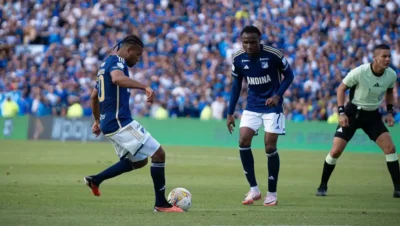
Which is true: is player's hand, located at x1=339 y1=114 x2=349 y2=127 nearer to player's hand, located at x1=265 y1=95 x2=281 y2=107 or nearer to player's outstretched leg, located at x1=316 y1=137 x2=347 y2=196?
player's outstretched leg, located at x1=316 y1=137 x2=347 y2=196

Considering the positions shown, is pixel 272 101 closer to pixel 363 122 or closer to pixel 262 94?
pixel 262 94

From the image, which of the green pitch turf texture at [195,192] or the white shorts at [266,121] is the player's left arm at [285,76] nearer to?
the white shorts at [266,121]

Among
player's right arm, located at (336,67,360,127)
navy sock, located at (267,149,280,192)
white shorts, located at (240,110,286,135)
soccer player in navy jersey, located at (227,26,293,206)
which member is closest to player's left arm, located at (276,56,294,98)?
soccer player in navy jersey, located at (227,26,293,206)

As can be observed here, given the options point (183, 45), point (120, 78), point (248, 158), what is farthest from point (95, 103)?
point (183, 45)

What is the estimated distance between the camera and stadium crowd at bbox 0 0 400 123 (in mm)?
34344

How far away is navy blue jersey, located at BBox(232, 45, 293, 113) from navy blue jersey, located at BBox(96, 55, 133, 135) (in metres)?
2.60

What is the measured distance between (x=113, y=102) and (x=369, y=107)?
5138 mm

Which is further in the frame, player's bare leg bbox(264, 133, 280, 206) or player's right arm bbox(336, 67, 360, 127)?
player's right arm bbox(336, 67, 360, 127)

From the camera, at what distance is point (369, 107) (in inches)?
569

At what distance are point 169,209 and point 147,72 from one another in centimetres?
2556

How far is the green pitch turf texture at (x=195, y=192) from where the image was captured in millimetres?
10445

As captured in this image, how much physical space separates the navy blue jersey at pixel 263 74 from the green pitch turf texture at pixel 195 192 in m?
1.51

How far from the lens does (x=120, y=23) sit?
39.9m

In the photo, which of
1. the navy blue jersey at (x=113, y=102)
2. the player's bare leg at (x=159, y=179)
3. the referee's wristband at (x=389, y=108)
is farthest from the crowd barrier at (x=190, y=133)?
the navy blue jersey at (x=113, y=102)
